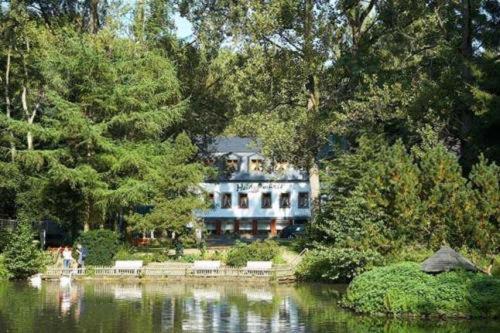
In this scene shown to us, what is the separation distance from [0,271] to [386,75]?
2592 centimetres

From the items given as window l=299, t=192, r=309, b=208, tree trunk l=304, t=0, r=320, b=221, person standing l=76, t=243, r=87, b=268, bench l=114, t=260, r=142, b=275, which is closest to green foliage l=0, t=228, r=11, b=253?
person standing l=76, t=243, r=87, b=268

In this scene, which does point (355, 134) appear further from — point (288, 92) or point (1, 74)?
point (1, 74)

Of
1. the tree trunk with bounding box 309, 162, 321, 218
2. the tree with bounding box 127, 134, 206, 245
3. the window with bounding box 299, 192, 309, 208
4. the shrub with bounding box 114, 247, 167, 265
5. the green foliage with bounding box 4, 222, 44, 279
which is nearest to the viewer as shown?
the green foliage with bounding box 4, 222, 44, 279

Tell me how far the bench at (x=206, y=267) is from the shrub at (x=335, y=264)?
4.41 metres

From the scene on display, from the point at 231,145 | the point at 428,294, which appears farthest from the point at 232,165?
the point at 428,294

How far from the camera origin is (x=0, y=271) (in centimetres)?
3791

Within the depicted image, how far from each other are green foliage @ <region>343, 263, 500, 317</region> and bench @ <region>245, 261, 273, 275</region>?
483 inches

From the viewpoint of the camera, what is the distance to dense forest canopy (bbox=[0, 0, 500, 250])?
4122cm

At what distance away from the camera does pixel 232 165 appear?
236 ft

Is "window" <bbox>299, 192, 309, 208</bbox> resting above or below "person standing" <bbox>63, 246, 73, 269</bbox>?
above

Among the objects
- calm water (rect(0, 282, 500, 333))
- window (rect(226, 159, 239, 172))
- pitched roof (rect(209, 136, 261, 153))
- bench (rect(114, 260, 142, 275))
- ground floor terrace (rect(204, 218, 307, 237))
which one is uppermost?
pitched roof (rect(209, 136, 261, 153))

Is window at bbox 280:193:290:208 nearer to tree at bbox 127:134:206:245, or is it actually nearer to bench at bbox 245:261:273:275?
tree at bbox 127:134:206:245

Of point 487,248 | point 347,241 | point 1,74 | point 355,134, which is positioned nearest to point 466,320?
point 487,248

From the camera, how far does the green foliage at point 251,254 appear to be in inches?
1610
